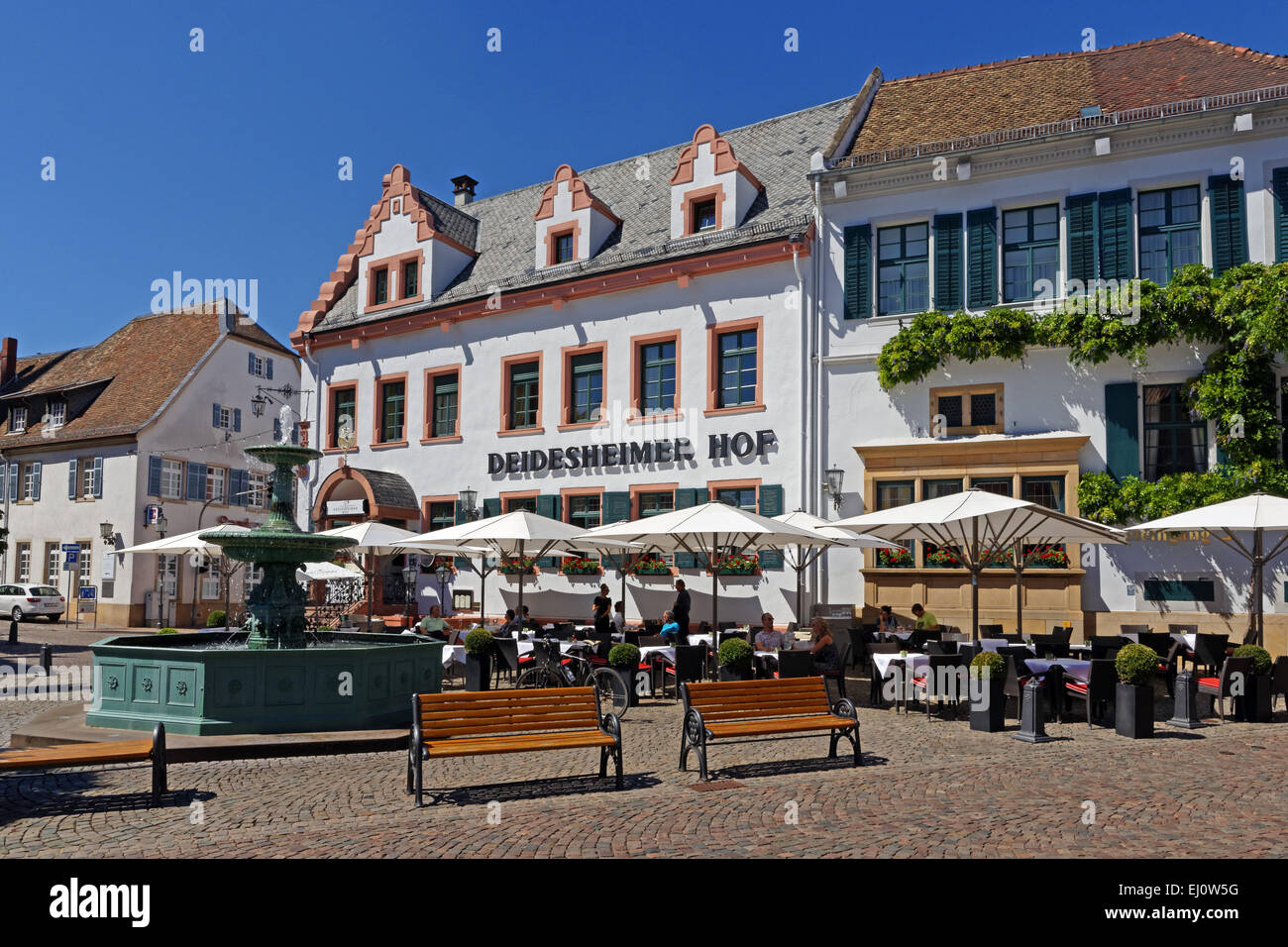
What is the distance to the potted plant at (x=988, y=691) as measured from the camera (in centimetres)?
1090

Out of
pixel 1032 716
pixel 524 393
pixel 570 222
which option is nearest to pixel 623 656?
pixel 1032 716

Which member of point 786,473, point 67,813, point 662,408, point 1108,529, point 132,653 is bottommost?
point 67,813

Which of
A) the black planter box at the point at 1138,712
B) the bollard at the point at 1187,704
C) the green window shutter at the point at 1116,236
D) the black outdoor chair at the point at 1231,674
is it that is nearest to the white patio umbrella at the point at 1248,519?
the black outdoor chair at the point at 1231,674

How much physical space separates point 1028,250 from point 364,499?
17280mm

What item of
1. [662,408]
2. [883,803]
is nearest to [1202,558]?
[662,408]

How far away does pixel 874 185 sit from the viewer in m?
21.1

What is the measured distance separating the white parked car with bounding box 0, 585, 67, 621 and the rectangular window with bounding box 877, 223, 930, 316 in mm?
30170

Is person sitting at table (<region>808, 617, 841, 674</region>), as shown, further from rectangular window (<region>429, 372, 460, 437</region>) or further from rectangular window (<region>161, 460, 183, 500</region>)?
rectangular window (<region>161, 460, 183, 500</region>)

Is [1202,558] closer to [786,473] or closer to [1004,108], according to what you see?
[786,473]

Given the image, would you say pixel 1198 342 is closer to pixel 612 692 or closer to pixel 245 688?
pixel 612 692

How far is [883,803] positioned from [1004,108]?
18.6 m

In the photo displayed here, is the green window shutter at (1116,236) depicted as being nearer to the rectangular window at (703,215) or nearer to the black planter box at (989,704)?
the rectangular window at (703,215)

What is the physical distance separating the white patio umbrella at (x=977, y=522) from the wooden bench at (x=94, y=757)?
919 centimetres

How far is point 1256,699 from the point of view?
1186 cm
